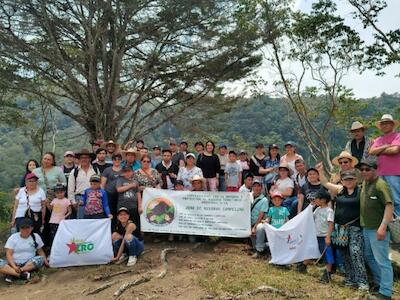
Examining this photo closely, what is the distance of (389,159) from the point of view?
6.18 meters

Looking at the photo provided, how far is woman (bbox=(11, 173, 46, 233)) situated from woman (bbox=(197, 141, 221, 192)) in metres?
3.20

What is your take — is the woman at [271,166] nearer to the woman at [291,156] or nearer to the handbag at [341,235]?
the woman at [291,156]

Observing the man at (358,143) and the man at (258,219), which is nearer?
the man at (358,143)

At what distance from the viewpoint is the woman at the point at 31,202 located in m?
7.57

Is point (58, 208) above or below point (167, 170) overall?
below

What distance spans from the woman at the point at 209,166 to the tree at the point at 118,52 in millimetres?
4936

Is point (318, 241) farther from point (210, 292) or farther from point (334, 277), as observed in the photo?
point (210, 292)

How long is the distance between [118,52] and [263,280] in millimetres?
8950

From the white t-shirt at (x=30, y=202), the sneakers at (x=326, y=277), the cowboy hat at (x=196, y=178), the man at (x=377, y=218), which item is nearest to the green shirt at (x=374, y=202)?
the man at (x=377, y=218)

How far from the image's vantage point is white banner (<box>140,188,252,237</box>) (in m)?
Answer: 7.80

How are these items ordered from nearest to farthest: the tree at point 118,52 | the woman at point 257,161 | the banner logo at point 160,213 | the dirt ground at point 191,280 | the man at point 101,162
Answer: the dirt ground at point 191,280, the banner logo at point 160,213, the man at point 101,162, the woman at point 257,161, the tree at point 118,52

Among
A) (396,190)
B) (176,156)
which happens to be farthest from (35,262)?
(396,190)

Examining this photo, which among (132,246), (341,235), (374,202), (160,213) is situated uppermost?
(374,202)

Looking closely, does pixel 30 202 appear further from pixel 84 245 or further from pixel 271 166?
pixel 271 166
